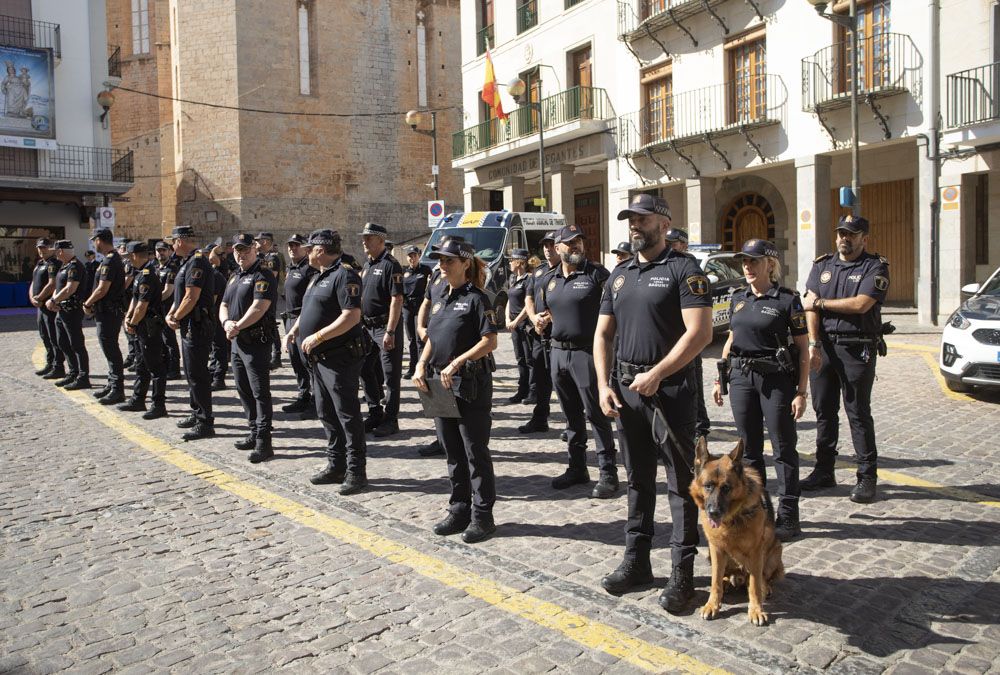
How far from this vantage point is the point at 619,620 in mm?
3885

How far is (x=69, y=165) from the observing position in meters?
29.5

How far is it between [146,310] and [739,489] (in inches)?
290

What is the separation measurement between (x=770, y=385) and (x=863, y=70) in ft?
50.8

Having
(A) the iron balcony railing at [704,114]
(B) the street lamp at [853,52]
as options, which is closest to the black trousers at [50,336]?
(B) the street lamp at [853,52]

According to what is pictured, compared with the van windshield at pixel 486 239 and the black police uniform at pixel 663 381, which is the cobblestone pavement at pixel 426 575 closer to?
the black police uniform at pixel 663 381

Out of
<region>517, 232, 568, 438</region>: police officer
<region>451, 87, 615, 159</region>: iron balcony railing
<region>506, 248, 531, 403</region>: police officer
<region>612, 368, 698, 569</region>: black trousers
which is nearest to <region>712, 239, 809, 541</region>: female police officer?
<region>612, 368, 698, 569</region>: black trousers

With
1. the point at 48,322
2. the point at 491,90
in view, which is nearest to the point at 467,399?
the point at 48,322

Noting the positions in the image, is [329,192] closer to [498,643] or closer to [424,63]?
[424,63]

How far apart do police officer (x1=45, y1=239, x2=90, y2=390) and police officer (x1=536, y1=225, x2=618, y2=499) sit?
7.36m

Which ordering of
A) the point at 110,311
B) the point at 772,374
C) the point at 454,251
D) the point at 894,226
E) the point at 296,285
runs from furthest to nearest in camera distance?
1. the point at 894,226
2. the point at 110,311
3. the point at 296,285
4. the point at 454,251
5. the point at 772,374

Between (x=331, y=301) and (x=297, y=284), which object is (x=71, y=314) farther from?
(x=331, y=301)

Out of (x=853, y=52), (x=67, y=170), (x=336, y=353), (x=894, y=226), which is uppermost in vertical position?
(x=67, y=170)

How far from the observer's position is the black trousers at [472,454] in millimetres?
5086

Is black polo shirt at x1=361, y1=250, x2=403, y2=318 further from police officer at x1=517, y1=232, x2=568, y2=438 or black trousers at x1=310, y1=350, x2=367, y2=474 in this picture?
black trousers at x1=310, y1=350, x2=367, y2=474
